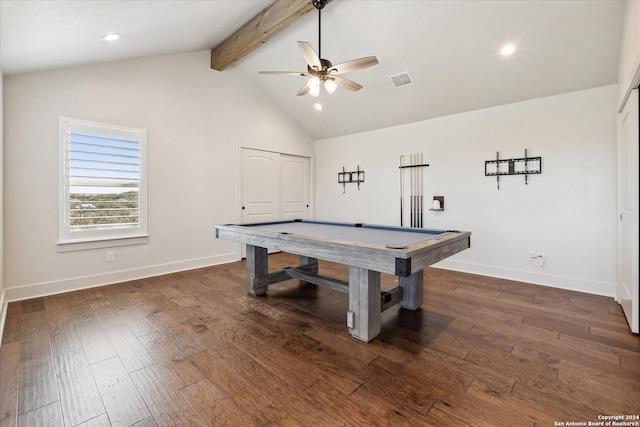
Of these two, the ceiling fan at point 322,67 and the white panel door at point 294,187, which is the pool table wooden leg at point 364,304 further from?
the white panel door at point 294,187

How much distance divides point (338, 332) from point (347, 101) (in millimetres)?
3770

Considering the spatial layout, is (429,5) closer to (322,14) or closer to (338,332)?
(322,14)

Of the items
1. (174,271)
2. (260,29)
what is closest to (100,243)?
(174,271)

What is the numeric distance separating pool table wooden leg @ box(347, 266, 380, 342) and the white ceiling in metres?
2.81

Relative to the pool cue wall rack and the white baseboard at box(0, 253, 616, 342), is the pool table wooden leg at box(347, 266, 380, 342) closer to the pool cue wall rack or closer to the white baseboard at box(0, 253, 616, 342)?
the white baseboard at box(0, 253, 616, 342)

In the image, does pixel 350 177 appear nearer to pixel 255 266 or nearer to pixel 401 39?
pixel 401 39

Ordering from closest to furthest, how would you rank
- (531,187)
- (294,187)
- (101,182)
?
1. (101,182)
2. (531,187)
3. (294,187)

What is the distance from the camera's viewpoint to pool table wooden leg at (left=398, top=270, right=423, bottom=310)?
2.78 metres

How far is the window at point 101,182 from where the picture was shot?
3332mm

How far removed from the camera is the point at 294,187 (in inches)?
236

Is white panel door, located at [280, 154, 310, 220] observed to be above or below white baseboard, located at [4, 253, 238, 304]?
above

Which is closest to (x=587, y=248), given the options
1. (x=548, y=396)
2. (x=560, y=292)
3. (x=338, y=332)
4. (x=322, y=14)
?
(x=560, y=292)

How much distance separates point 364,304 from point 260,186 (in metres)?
3.66

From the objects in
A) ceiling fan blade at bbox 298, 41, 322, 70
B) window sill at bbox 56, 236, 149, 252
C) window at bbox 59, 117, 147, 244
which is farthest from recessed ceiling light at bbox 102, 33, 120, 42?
window sill at bbox 56, 236, 149, 252
